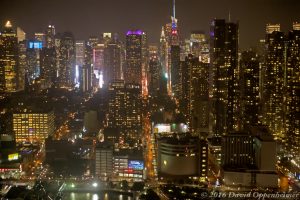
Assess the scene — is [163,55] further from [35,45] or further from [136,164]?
[136,164]

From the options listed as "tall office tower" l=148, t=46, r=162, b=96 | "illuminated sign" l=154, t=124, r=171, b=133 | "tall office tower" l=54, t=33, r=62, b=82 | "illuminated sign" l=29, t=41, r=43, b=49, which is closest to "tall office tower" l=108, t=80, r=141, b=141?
"illuminated sign" l=154, t=124, r=171, b=133

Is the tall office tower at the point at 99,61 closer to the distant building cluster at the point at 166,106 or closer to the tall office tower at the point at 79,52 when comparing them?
the distant building cluster at the point at 166,106

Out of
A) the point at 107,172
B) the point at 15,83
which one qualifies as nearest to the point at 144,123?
the point at 107,172

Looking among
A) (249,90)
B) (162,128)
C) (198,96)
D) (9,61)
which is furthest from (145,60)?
(162,128)

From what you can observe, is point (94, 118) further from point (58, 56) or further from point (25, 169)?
point (58, 56)

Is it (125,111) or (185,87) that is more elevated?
(185,87)
